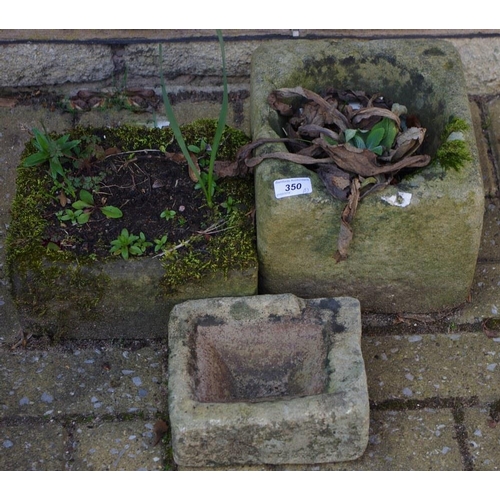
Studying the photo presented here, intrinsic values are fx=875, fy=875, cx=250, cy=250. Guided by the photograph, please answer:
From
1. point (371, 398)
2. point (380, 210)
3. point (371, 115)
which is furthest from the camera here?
point (371, 115)

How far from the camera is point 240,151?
3.12m

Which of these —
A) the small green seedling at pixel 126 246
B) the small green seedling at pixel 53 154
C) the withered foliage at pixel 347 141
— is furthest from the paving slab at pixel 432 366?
the small green seedling at pixel 53 154

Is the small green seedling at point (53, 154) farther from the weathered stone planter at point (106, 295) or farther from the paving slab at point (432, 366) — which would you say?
the paving slab at point (432, 366)

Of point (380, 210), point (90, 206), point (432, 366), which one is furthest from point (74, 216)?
point (432, 366)

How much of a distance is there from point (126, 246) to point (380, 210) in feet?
2.86

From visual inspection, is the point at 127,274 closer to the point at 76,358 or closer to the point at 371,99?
the point at 76,358

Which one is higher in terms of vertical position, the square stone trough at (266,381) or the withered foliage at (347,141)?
the withered foliage at (347,141)

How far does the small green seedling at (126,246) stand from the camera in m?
3.00

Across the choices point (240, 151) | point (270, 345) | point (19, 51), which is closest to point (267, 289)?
point (270, 345)

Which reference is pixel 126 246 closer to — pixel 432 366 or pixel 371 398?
pixel 371 398

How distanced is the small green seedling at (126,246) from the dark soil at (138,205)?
0.03 m

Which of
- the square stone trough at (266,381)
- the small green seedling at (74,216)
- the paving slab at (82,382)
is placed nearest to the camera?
the square stone trough at (266,381)

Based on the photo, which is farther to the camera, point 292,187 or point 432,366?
point 432,366

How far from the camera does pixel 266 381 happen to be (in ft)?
9.64
